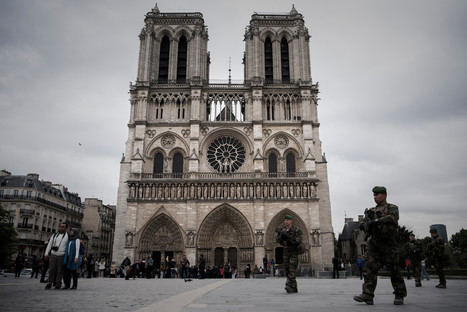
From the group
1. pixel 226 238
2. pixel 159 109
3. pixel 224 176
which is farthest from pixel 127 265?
pixel 159 109

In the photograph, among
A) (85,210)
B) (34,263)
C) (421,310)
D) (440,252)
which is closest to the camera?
(421,310)

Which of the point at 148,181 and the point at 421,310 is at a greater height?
the point at 148,181

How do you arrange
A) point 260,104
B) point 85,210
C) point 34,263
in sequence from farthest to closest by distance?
point 85,210, point 260,104, point 34,263

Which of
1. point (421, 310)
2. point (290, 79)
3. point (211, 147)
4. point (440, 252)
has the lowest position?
Result: point (421, 310)

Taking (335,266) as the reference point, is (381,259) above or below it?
above

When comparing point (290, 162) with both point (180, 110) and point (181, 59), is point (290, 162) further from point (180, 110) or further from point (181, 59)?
point (181, 59)

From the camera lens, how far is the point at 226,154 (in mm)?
31016

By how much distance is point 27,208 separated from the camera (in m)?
34.0

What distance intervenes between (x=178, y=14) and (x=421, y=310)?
34.5 m

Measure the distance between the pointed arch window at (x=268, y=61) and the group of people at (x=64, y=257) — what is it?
27.6m

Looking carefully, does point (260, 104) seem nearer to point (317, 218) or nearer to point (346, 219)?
point (317, 218)

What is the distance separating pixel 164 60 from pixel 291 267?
29.9 metres

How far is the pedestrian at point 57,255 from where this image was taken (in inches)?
299

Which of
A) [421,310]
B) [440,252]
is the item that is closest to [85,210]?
[440,252]
